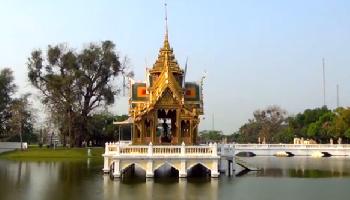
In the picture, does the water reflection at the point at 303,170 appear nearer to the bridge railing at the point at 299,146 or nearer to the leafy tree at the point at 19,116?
the bridge railing at the point at 299,146

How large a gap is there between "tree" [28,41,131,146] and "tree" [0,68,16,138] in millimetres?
9358

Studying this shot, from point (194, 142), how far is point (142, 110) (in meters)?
3.60

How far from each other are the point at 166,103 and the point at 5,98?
40811 millimetres

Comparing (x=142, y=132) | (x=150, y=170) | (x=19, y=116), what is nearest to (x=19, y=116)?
(x=19, y=116)

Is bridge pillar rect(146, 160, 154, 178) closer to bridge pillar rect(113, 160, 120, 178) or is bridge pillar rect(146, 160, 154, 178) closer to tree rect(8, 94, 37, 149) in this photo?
bridge pillar rect(113, 160, 120, 178)

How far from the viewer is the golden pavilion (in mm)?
28703

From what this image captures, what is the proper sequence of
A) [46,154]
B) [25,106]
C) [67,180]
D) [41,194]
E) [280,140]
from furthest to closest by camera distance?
[280,140]
[25,106]
[46,154]
[67,180]
[41,194]

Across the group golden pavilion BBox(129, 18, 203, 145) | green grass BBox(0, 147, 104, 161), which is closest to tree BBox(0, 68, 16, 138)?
green grass BBox(0, 147, 104, 161)

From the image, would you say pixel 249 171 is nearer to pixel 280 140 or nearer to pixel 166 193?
pixel 166 193

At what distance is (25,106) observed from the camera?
6469 cm

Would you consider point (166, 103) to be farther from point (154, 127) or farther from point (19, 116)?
point (19, 116)

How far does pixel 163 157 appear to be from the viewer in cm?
2641

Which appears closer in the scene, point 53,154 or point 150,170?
point 150,170

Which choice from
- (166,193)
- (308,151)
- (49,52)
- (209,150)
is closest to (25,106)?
(49,52)
